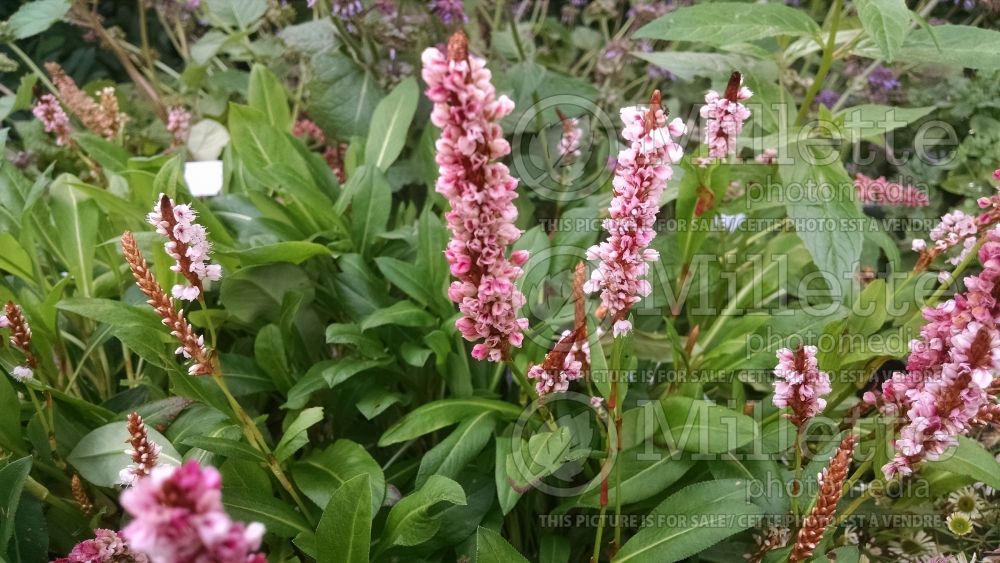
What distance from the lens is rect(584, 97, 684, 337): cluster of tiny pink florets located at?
0.68 meters

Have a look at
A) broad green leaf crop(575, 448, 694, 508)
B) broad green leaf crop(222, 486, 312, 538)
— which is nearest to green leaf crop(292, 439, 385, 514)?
broad green leaf crop(222, 486, 312, 538)

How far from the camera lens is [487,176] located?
1.93 feet

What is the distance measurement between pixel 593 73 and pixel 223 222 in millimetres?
1348

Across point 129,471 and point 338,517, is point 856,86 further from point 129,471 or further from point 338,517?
point 129,471

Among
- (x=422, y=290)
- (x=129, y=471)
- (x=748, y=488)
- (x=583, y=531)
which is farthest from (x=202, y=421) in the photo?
(x=748, y=488)

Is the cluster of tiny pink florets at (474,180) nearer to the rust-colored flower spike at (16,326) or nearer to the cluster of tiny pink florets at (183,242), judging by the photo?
the cluster of tiny pink florets at (183,242)

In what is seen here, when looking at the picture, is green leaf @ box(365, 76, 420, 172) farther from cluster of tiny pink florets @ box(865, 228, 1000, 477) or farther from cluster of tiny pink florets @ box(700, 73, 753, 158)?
cluster of tiny pink florets @ box(865, 228, 1000, 477)

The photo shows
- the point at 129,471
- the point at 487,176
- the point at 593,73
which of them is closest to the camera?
the point at 487,176

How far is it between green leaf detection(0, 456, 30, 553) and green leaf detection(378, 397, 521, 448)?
0.41 m

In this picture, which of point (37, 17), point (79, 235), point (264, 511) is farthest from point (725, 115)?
point (37, 17)

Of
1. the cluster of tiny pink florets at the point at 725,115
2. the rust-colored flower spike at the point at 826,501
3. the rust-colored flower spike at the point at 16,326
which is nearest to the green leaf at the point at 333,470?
the rust-colored flower spike at the point at 16,326

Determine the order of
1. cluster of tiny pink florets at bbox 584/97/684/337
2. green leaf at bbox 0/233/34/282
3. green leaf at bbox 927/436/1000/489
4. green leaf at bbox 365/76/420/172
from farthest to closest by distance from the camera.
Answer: green leaf at bbox 365/76/420/172, green leaf at bbox 0/233/34/282, green leaf at bbox 927/436/1000/489, cluster of tiny pink florets at bbox 584/97/684/337

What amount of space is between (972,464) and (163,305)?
3.10ft

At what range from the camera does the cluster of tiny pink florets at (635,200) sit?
2.23 feet
